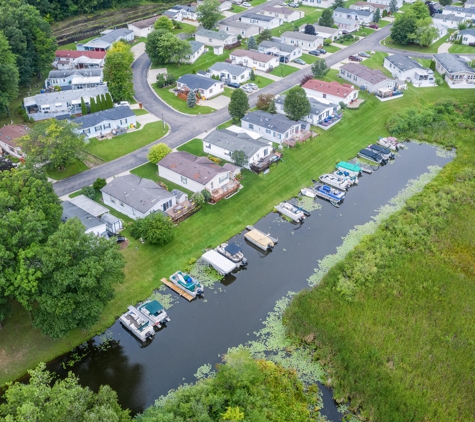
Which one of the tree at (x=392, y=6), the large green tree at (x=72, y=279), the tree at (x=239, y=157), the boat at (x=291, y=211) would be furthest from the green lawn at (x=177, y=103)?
the tree at (x=392, y=6)

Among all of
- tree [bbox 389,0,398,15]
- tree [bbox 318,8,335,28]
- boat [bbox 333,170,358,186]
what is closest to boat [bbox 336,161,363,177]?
boat [bbox 333,170,358,186]

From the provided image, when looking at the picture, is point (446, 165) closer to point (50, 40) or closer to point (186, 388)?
point (186, 388)

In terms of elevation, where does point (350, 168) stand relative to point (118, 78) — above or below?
below

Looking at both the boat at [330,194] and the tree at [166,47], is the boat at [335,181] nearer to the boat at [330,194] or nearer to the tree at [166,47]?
the boat at [330,194]

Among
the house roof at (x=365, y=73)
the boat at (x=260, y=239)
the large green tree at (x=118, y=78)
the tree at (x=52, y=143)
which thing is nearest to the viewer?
the boat at (x=260, y=239)

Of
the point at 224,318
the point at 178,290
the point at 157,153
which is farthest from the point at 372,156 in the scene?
the point at 178,290

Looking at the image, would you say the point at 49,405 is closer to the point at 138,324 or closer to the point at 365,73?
the point at 138,324
